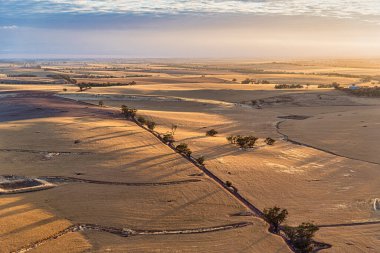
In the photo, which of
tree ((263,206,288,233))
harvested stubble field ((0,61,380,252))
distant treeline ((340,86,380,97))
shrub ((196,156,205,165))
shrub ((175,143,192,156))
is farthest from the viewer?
distant treeline ((340,86,380,97))

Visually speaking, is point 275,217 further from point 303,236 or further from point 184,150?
point 184,150

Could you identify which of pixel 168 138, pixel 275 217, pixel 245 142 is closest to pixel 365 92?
pixel 245 142

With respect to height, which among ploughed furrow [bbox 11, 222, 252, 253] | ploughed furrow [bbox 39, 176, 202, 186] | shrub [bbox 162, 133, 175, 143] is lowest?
ploughed furrow [bbox 11, 222, 252, 253]

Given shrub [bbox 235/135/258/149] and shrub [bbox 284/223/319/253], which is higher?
shrub [bbox 235/135/258/149]

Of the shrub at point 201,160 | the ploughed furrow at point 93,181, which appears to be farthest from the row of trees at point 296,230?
the shrub at point 201,160

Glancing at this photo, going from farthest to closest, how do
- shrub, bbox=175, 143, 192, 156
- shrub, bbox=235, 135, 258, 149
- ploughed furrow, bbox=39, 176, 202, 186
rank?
shrub, bbox=235, 135, 258, 149 < shrub, bbox=175, 143, 192, 156 < ploughed furrow, bbox=39, 176, 202, 186

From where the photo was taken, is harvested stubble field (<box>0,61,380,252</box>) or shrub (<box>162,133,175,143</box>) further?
shrub (<box>162,133,175,143</box>)

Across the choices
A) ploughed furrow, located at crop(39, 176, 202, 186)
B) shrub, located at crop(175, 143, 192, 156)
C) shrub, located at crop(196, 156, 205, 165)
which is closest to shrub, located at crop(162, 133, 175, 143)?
shrub, located at crop(175, 143, 192, 156)

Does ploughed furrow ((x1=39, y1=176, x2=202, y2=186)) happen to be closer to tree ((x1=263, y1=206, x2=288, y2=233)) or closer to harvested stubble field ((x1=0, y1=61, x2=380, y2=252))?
harvested stubble field ((x1=0, y1=61, x2=380, y2=252))
